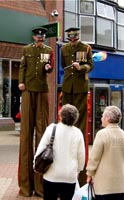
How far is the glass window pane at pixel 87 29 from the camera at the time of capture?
2141cm

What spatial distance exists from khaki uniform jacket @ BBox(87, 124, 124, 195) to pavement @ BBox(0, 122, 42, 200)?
2469 mm

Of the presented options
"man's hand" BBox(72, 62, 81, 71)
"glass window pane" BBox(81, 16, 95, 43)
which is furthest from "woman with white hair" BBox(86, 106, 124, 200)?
"glass window pane" BBox(81, 16, 95, 43)

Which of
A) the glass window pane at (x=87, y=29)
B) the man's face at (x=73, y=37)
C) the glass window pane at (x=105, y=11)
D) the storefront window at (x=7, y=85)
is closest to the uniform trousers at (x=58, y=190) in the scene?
the man's face at (x=73, y=37)

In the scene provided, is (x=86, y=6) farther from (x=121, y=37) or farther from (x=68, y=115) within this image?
(x=68, y=115)

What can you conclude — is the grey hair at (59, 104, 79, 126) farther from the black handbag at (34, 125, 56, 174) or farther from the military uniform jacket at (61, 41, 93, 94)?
the military uniform jacket at (61, 41, 93, 94)

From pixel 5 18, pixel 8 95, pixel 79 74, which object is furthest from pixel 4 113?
pixel 79 74

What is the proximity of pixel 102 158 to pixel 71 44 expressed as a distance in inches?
110

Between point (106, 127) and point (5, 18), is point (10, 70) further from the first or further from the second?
point (106, 127)

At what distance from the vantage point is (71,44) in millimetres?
7180

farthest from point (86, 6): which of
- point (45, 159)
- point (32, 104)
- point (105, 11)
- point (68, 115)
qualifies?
point (45, 159)

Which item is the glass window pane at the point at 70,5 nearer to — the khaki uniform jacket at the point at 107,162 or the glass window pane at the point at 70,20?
the glass window pane at the point at 70,20

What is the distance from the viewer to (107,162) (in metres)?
4.80

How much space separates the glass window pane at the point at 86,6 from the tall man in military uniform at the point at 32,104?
14.4 m

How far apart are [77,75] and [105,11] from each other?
16.2 metres
